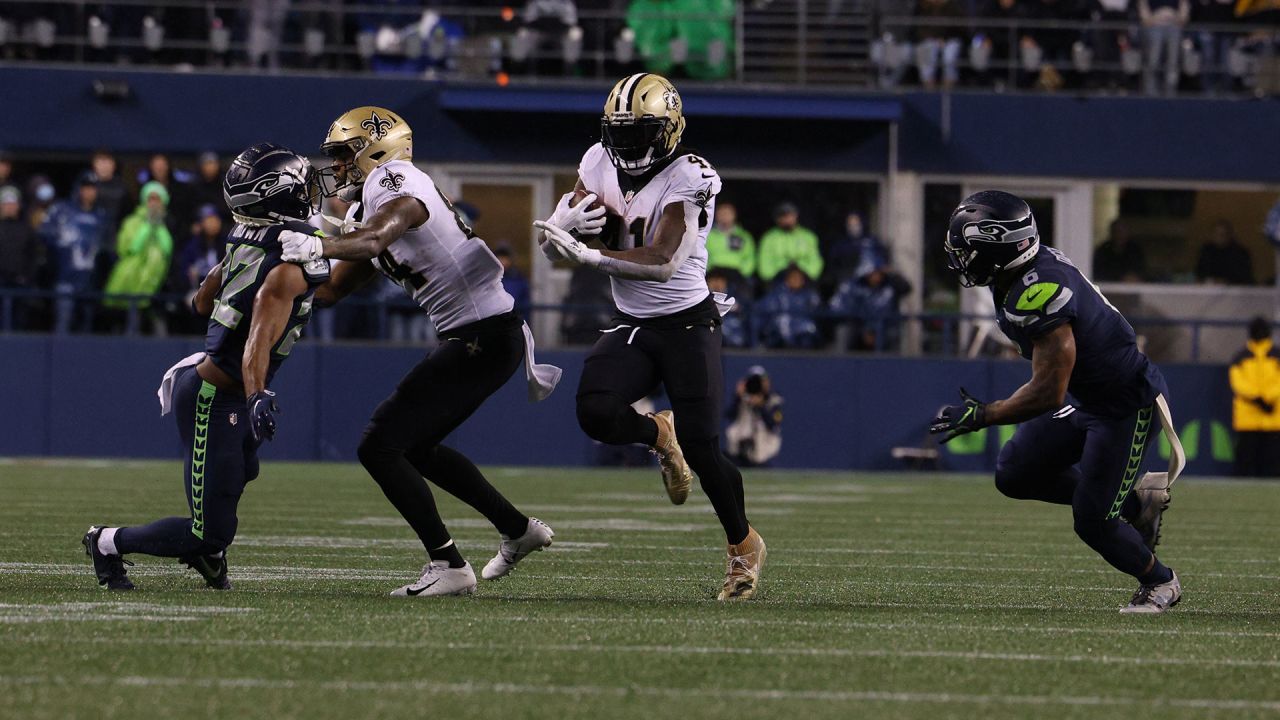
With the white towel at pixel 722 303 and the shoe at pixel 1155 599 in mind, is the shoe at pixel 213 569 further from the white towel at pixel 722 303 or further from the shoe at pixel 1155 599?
the shoe at pixel 1155 599

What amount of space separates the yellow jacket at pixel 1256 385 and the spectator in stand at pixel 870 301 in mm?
3141

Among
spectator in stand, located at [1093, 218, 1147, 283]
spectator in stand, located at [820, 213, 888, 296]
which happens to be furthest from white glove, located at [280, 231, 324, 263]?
spectator in stand, located at [1093, 218, 1147, 283]

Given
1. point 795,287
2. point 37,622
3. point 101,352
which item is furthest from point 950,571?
point 101,352

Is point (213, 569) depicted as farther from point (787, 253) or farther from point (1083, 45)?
point (1083, 45)

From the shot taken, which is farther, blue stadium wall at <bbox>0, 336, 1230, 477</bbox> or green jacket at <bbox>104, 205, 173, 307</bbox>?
blue stadium wall at <bbox>0, 336, 1230, 477</bbox>

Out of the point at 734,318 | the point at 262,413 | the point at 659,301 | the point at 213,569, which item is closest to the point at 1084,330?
the point at 659,301

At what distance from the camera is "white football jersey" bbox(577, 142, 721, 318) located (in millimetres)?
6766

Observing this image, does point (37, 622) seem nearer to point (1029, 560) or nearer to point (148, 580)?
point (148, 580)

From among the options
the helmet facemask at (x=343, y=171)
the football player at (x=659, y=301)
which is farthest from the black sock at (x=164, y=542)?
the football player at (x=659, y=301)

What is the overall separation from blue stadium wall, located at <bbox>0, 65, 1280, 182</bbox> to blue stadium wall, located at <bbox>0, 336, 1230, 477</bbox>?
9.16ft

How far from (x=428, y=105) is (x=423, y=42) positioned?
2.06ft

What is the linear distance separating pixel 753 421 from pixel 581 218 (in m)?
11.5

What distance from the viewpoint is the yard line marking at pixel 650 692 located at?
4.44 metres

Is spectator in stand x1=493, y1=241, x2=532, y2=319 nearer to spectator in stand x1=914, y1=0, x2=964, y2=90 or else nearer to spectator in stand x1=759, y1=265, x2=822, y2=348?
spectator in stand x1=759, y1=265, x2=822, y2=348
